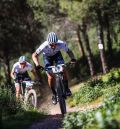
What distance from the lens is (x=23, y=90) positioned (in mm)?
17891

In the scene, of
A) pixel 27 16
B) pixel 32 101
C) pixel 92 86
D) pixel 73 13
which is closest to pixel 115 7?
pixel 73 13

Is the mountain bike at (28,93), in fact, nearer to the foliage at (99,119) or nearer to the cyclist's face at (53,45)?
the cyclist's face at (53,45)

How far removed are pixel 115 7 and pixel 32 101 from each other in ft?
51.1

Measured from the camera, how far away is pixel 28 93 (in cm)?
1722

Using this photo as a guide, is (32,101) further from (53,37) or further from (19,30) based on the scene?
(19,30)

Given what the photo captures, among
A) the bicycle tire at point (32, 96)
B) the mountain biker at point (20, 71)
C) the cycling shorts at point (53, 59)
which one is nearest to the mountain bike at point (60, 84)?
the cycling shorts at point (53, 59)

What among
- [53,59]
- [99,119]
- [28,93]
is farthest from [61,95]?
[99,119]

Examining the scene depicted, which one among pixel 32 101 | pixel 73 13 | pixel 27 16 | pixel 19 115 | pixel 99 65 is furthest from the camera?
pixel 99 65

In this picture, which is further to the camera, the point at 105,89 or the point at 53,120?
the point at 105,89

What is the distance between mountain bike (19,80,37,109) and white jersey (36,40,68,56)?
10.3ft

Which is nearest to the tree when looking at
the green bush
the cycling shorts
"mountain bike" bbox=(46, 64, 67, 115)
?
the green bush

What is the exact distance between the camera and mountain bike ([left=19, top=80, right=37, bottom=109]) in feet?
55.7

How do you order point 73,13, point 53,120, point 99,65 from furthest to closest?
1. point 99,65
2. point 73,13
3. point 53,120

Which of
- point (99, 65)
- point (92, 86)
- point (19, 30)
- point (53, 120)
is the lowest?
point (53, 120)
